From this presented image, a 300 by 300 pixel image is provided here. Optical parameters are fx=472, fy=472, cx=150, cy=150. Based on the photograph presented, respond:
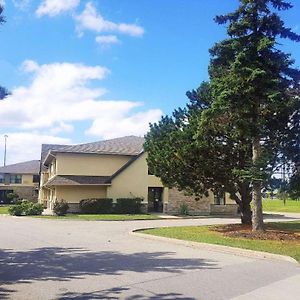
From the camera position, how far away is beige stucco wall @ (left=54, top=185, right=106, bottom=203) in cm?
4078

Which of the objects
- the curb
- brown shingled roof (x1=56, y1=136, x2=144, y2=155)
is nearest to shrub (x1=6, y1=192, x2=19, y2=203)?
brown shingled roof (x1=56, y1=136, x2=144, y2=155)

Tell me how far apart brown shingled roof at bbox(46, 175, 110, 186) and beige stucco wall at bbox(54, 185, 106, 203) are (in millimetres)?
722

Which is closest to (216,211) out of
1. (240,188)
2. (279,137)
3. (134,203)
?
(134,203)

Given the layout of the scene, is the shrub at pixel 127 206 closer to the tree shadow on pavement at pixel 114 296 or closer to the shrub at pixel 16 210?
the shrub at pixel 16 210

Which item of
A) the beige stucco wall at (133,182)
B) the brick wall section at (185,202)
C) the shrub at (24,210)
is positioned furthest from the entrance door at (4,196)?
the shrub at (24,210)

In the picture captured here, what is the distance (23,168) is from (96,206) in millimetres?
35851

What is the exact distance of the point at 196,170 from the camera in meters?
22.0

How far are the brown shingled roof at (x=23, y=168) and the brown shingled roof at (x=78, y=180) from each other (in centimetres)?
3063

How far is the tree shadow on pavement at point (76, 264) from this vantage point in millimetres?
10086

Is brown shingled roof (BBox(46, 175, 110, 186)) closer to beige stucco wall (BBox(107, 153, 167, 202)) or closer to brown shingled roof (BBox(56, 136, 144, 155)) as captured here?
beige stucco wall (BBox(107, 153, 167, 202))

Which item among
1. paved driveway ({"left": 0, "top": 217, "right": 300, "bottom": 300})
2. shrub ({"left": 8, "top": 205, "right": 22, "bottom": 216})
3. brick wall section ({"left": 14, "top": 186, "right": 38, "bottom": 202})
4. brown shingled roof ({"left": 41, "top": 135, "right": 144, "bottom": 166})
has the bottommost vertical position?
paved driveway ({"left": 0, "top": 217, "right": 300, "bottom": 300})

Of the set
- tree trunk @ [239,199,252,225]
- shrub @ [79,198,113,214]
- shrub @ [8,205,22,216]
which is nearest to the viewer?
tree trunk @ [239,199,252,225]

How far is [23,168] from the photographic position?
2813 inches

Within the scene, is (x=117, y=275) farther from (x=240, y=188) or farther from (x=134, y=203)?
(x=134, y=203)
